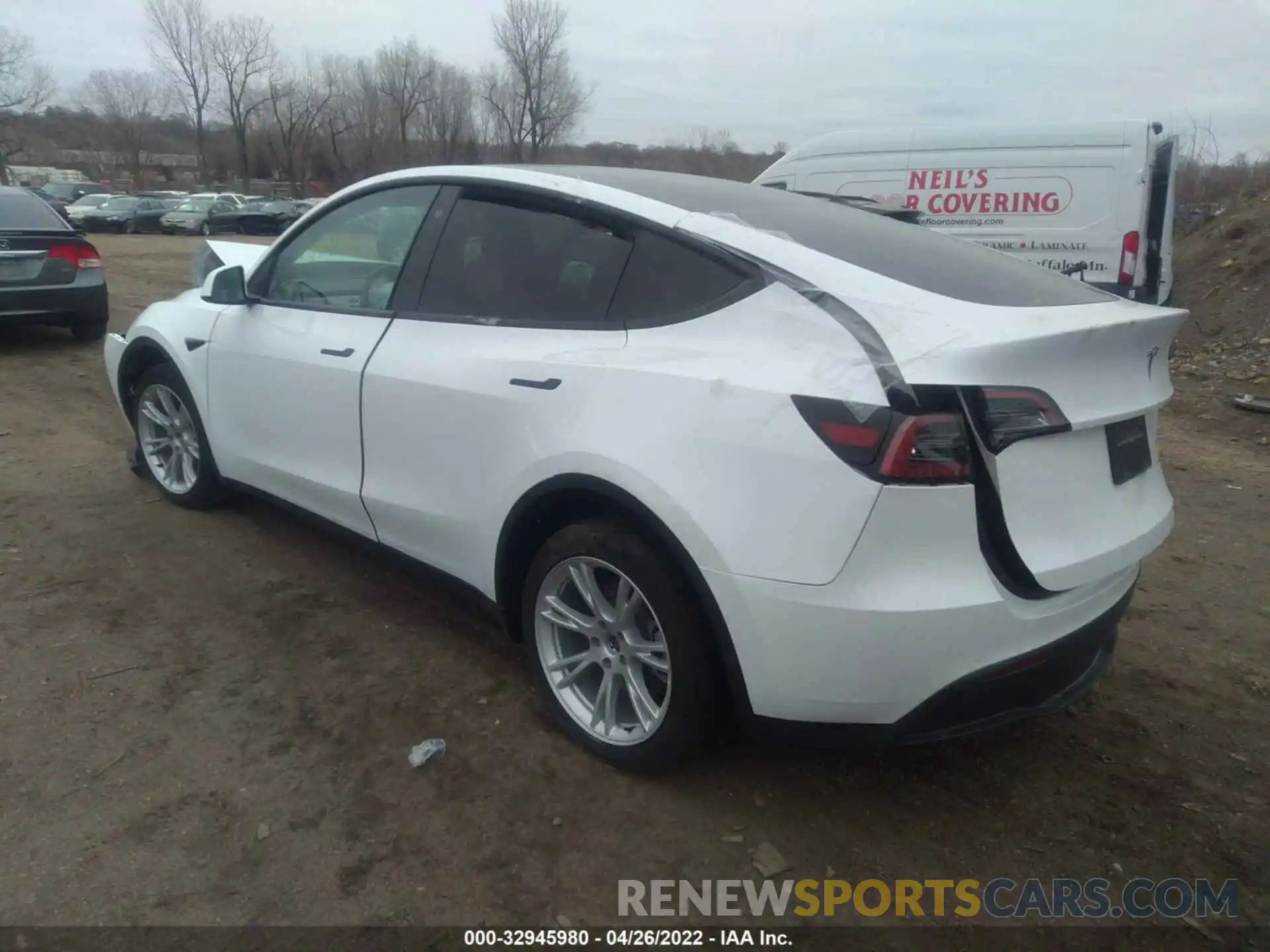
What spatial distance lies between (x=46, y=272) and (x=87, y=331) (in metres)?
Answer: 0.74

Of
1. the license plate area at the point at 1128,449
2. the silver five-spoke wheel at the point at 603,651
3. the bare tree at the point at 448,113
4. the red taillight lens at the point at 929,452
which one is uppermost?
the bare tree at the point at 448,113

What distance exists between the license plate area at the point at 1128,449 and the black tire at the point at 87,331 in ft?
29.2

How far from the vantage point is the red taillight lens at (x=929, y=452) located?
2.04 m

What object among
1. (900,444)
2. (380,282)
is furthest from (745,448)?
(380,282)

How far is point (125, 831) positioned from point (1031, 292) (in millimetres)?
2796

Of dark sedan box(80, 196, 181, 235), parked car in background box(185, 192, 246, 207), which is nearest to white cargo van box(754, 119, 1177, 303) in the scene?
dark sedan box(80, 196, 181, 235)

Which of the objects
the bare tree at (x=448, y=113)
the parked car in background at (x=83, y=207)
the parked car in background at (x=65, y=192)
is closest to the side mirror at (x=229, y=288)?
the parked car in background at (x=83, y=207)

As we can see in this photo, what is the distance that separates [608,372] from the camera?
8.20 ft

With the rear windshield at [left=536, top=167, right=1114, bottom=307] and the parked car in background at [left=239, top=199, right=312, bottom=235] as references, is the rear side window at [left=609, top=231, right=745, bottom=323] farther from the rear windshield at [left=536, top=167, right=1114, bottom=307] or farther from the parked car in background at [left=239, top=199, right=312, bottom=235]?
the parked car in background at [left=239, top=199, right=312, bottom=235]

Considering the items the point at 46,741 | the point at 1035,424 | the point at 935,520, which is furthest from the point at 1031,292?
the point at 46,741

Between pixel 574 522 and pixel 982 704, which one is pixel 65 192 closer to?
pixel 574 522

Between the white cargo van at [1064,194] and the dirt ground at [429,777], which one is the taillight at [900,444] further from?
the white cargo van at [1064,194]

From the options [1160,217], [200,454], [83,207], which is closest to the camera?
[200,454]

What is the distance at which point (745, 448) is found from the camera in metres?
2.19
